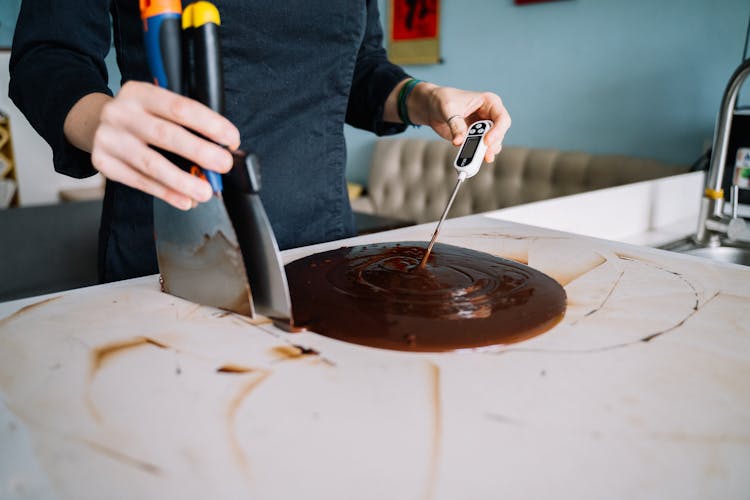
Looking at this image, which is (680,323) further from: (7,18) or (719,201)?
(7,18)

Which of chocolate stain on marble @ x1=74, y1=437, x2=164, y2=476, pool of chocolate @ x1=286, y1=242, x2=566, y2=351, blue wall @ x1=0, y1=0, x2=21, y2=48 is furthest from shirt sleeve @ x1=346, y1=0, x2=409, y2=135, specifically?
blue wall @ x1=0, y1=0, x2=21, y2=48

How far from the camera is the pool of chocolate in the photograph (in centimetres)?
59

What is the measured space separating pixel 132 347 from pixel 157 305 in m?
0.12

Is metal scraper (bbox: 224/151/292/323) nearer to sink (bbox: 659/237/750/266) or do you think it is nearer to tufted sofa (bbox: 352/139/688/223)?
sink (bbox: 659/237/750/266)

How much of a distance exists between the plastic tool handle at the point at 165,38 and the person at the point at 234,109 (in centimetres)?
5

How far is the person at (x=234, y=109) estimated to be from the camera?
54 cm

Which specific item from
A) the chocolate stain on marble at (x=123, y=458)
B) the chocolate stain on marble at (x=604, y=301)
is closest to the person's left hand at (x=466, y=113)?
the chocolate stain on marble at (x=604, y=301)

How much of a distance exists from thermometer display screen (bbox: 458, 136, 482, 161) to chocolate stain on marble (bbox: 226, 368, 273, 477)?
50cm

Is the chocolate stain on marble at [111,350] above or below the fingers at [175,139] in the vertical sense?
below

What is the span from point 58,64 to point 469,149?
1.88 feet

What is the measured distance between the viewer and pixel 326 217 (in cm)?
105

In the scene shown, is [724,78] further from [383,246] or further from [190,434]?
[190,434]

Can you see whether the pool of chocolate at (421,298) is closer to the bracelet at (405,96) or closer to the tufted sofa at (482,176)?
the bracelet at (405,96)

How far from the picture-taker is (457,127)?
3.09 ft
